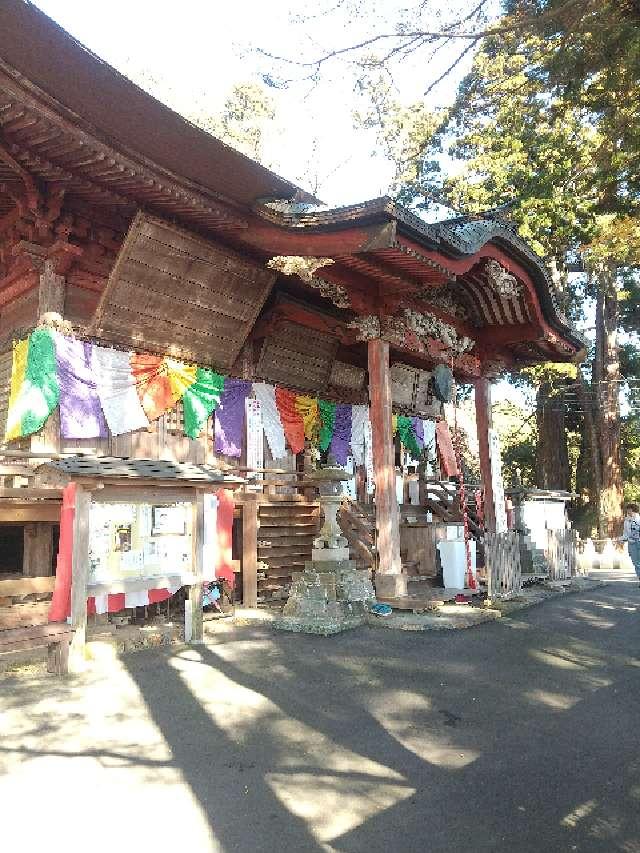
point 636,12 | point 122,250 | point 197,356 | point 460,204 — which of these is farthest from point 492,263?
point 460,204

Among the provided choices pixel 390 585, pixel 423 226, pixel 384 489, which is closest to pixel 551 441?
pixel 384 489

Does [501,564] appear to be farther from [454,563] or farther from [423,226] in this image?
[423,226]

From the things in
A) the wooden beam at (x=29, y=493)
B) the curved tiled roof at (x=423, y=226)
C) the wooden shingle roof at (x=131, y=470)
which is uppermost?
the curved tiled roof at (x=423, y=226)

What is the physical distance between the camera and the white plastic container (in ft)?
35.7

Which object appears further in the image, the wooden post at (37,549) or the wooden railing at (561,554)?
the wooden railing at (561,554)

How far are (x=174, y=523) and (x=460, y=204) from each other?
618 inches

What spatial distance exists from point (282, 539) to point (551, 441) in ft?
50.5

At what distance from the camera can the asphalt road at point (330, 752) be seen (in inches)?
113

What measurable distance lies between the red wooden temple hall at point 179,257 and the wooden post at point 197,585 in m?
2.02

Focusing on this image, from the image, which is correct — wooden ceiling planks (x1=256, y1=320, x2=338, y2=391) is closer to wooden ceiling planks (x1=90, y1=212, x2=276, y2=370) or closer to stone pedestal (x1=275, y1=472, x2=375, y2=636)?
wooden ceiling planks (x1=90, y1=212, x2=276, y2=370)

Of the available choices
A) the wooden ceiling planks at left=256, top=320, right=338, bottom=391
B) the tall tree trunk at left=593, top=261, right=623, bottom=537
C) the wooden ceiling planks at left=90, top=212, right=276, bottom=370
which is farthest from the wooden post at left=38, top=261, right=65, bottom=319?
the tall tree trunk at left=593, top=261, right=623, bottom=537

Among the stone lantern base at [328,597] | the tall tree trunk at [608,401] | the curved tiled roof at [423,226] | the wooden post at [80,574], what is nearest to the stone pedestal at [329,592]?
the stone lantern base at [328,597]

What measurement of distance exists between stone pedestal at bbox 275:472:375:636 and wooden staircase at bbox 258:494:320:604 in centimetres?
187

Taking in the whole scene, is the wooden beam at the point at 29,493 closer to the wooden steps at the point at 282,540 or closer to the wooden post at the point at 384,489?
the wooden steps at the point at 282,540
